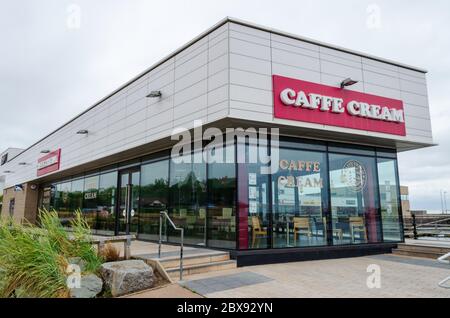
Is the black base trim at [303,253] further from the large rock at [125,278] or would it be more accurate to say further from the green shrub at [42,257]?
the green shrub at [42,257]

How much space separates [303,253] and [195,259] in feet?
9.83

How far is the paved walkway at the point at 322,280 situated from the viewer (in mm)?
5070

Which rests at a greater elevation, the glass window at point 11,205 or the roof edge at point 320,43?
the roof edge at point 320,43

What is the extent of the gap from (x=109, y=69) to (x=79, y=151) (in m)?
3.99

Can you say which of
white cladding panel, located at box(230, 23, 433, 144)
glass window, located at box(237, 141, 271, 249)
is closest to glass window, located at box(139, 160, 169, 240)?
glass window, located at box(237, 141, 271, 249)

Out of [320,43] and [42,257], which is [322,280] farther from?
[320,43]

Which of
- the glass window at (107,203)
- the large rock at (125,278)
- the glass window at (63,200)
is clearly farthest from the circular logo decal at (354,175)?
the glass window at (63,200)

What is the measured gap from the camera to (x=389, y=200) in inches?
405

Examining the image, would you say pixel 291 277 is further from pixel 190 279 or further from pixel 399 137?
pixel 399 137

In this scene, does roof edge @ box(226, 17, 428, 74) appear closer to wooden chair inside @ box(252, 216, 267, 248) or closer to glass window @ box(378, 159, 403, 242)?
glass window @ box(378, 159, 403, 242)

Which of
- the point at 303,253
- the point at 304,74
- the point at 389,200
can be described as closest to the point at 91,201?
the point at 303,253

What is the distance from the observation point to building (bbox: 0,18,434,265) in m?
7.71

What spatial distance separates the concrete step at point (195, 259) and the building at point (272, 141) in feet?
1.45

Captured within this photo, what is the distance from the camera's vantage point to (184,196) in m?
9.47
